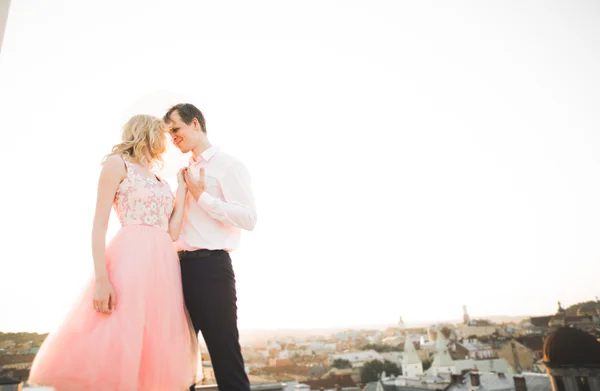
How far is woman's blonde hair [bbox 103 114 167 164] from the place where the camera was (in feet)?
6.07

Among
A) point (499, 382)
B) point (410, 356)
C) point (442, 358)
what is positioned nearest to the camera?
point (499, 382)

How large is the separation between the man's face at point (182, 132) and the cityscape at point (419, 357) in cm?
1700

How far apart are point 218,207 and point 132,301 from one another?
559 millimetres

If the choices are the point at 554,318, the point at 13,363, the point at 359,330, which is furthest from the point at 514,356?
the point at 13,363

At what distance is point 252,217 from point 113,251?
2.17 feet

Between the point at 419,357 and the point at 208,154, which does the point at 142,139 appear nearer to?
the point at 208,154

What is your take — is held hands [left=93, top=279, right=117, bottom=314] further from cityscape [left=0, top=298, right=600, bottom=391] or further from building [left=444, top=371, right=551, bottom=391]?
building [left=444, top=371, right=551, bottom=391]

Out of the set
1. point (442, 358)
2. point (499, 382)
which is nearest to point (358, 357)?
point (442, 358)

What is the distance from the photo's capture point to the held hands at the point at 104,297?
1426mm

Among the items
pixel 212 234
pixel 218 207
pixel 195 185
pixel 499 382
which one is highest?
pixel 195 185

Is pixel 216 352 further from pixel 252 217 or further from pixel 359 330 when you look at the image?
pixel 359 330

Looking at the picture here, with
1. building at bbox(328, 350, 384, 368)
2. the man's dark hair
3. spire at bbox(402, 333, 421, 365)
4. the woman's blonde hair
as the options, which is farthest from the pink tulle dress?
spire at bbox(402, 333, 421, 365)

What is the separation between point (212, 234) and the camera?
1805 mm

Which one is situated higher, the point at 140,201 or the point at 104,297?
the point at 140,201
